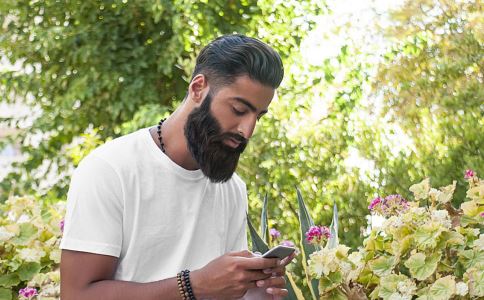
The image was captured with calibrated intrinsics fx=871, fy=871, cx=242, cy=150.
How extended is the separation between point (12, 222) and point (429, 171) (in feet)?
6.62

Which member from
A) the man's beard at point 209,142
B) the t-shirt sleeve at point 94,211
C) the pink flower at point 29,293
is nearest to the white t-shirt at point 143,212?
the t-shirt sleeve at point 94,211

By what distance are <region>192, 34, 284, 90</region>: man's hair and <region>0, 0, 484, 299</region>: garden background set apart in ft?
5.06

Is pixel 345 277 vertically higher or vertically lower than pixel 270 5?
higher

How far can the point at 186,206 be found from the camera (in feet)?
8.25

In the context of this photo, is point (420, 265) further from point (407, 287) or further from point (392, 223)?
point (392, 223)

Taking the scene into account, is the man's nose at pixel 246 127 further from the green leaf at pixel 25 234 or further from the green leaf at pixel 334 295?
the green leaf at pixel 25 234

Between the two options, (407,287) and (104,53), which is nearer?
(407,287)

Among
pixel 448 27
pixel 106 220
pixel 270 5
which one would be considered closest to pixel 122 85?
pixel 270 5

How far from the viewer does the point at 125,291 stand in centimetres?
223

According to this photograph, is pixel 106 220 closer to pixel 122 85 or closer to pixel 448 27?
pixel 448 27

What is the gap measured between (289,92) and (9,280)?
8.91ft

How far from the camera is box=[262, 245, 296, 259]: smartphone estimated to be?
2.13m

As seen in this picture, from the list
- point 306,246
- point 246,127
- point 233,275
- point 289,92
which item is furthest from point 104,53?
point 233,275

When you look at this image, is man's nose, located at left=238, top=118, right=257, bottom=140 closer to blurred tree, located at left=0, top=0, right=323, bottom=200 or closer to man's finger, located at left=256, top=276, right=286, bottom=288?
man's finger, located at left=256, top=276, right=286, bottom=288
